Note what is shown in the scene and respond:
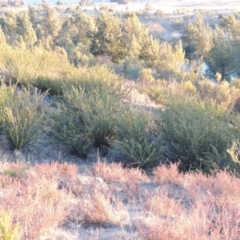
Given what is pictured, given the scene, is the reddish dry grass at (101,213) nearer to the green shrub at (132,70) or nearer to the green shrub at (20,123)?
the green shrub at (20,123)

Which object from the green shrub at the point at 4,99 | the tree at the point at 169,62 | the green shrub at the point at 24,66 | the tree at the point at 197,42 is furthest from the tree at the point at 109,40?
the green shrub at the point at 4,99

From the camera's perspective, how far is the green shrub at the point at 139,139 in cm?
873

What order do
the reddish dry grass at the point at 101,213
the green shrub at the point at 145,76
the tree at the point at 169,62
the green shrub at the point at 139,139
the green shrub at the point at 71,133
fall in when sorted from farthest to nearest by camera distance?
the tree at the point at 169,62 → the green shrub at the point at 145,76 → the green shrub at the point at 71,133 → the green shrub at the point at 139,139 → the reddish dry grass at the point at 101,213

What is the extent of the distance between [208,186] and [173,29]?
66034 mm

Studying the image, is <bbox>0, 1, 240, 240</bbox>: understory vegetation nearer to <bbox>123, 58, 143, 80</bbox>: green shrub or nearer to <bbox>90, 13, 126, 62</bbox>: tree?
<bbox>123, 58, 143, 80</bbox>: green shrub

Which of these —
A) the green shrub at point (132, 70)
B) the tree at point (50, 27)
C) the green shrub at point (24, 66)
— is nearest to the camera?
the green shrub at point (24, 66)

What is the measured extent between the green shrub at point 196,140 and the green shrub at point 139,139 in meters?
0.30

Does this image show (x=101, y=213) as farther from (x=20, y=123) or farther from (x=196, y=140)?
(x=20, y=123)

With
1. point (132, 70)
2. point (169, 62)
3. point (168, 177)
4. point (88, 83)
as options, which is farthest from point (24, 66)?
point (169, 62)

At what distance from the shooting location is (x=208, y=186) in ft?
20.5

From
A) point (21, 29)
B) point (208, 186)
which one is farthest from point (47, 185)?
point (21, 29)

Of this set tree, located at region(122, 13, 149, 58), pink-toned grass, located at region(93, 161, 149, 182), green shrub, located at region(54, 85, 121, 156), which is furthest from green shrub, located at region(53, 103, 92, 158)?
tree, located at region(122, 13, 149, 58)

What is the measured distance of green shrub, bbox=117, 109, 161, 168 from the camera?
8.73 metres

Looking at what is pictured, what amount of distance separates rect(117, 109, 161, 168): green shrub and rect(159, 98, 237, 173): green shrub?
0.99 ft
